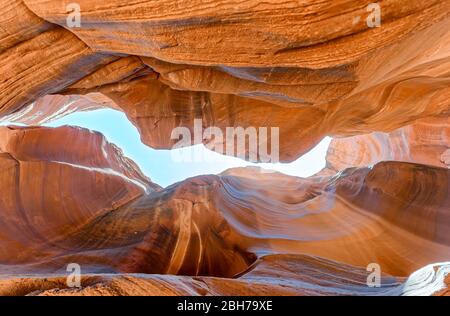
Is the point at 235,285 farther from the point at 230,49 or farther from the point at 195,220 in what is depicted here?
the point at 195,220

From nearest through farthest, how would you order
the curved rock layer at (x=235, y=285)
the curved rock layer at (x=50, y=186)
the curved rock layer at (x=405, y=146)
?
the curved rock layer at (x=235, y=285)
the curved rock layer at (x=50, y=186)
the curved rock layer at (x=405, y=146)

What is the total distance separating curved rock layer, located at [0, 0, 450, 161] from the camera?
313cm

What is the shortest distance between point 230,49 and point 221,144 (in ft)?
17.9

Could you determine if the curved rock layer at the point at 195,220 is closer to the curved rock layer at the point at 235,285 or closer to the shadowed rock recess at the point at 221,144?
the shadowed rock recess at the point at 221,144

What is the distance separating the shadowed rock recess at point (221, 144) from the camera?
3.28 metres

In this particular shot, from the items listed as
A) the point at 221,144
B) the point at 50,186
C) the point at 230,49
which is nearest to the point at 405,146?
the point at 221,144

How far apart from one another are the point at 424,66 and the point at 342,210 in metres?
3.66

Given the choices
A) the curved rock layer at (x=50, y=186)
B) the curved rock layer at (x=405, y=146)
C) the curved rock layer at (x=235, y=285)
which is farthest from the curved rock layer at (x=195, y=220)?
the curved rock layer at (x=405, y=146)

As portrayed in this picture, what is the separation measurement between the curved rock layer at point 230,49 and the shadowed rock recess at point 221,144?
0.02 metres

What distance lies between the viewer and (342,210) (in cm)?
763

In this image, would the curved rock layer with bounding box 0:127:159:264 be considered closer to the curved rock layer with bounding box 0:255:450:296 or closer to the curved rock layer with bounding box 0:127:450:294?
the curved rock layer with bounding box 0:127:450:294

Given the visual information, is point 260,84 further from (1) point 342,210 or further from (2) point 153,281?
(1) point 342,210

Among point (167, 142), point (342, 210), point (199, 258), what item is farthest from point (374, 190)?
point (167, 142)

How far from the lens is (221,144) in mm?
9086
